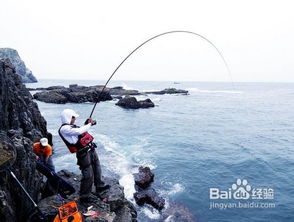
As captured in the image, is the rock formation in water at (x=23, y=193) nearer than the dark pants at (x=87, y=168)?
Yes

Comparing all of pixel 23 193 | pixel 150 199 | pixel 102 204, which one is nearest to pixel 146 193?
pixel 150 199

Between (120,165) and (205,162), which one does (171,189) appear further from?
(205,162)

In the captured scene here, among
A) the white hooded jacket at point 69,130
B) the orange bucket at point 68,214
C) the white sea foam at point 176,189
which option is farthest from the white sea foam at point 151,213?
the white hooded jacket at point 69,130

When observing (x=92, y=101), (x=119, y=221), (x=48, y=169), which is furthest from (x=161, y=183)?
(x=92, y=101)

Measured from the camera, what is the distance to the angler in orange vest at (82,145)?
6.50 meters

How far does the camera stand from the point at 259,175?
64.5 feet

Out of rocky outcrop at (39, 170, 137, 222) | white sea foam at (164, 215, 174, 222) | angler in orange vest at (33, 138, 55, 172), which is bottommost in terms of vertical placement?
white sea foam at (164, 215, 174, 222)

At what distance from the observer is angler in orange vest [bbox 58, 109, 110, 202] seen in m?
6.50

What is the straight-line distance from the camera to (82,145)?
6.79 meters

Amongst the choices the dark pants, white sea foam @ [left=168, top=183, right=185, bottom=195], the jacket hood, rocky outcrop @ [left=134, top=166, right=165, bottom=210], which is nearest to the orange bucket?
the dark pants

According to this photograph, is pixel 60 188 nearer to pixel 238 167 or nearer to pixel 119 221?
pixel 119 221

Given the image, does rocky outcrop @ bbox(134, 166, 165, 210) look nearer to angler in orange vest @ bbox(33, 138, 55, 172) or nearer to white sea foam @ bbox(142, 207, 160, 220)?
white sea foam @ bbox(142, 207, 160, 220)

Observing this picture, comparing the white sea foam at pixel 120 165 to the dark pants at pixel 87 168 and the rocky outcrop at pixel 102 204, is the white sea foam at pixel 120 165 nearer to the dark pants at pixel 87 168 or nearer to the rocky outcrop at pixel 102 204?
the rocky outcrop at pixel 102 204

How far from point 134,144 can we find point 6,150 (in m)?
23.2
